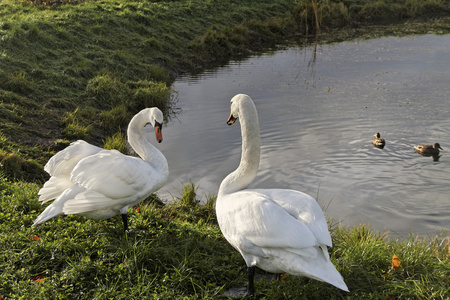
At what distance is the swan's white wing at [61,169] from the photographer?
202 inches

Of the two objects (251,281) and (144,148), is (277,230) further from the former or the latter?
(144,148)

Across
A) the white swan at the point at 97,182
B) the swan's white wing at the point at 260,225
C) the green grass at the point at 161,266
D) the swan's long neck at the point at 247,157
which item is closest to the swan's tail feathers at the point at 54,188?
the white swan at the point at 97,182

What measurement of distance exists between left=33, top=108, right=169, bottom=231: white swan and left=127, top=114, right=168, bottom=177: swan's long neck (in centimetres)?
1

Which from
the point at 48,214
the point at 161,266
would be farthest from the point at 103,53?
the point at 161,266

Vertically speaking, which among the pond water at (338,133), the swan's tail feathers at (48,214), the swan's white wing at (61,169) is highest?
the swan's white wing at (61,169)

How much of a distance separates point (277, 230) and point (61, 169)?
2871mm

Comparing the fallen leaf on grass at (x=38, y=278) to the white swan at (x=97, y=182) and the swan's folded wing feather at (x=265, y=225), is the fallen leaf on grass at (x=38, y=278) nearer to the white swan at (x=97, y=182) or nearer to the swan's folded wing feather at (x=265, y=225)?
the white swan at (x=97, y=182)

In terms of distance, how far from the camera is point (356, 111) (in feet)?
38.2

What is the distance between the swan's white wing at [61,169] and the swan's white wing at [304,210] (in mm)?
2333

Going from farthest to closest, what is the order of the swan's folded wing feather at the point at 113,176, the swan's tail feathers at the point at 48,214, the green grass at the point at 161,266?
the swan's folded wing feather at the point at 113,176 < the swan's tail feathers at the point at 48,214 < the green grass at the point at 161,266

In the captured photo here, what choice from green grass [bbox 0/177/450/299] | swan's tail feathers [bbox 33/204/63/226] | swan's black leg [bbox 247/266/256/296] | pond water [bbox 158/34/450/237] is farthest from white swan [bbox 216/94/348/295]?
pond water [bbox 158/34/450/237]

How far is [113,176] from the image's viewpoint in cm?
492

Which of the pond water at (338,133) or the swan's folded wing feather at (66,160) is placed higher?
the swan's folded wing feather at (66,160)

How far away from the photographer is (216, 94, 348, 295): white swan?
344cm
